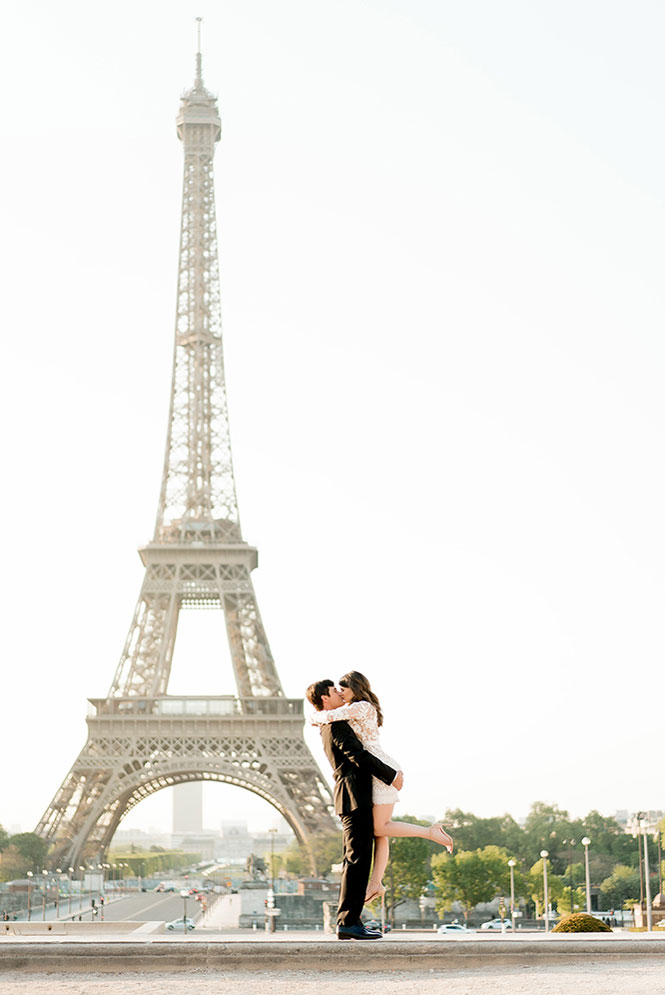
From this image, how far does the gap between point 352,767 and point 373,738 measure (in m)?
0.27

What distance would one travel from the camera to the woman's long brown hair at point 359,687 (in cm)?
963

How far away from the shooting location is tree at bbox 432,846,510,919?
71.4 metres

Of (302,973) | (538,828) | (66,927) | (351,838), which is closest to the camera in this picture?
(302,973)

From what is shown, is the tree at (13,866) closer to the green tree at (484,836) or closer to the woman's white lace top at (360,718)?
the green tree at (484,836)

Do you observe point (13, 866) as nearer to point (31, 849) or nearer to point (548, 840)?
point (31, 849)

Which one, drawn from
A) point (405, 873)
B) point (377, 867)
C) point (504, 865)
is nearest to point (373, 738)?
point (377, 867)

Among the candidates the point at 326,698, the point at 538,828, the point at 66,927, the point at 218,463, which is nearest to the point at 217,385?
the point at 218,463

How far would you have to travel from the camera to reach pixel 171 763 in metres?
63.5

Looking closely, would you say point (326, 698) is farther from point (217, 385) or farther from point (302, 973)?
point (217, 385)

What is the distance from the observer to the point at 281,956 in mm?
8953

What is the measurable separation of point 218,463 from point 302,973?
6125 centimetres

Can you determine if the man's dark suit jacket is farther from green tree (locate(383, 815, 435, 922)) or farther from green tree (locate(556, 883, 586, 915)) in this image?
green tree (locate(556, 883, 586, 915))

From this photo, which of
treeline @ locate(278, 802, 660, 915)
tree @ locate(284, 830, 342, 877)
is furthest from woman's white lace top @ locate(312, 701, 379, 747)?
tree @ locate(284, 830, 342, 877)

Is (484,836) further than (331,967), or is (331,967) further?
(484,836)
